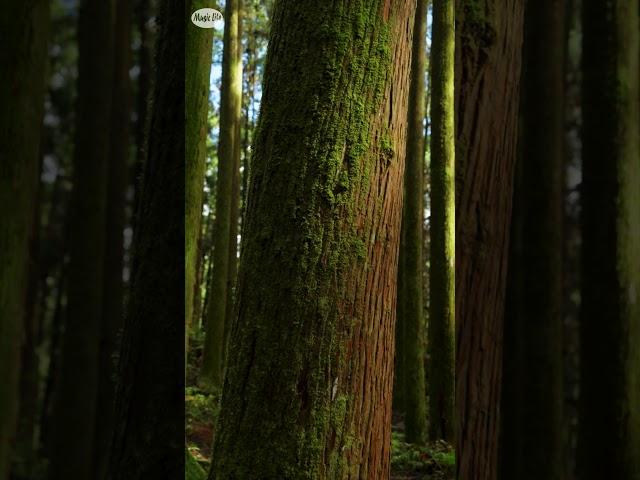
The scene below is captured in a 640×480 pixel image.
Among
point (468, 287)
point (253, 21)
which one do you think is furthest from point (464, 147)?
point (253, 21)

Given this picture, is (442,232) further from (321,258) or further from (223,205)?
(321,258)

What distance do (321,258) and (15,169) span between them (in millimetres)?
1451

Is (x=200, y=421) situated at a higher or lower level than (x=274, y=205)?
lower

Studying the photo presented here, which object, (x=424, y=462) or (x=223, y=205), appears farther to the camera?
(x=223, y=205)

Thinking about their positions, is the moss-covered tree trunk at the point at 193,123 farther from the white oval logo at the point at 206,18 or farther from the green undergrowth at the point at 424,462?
the green undergrowth at the point at 424,462

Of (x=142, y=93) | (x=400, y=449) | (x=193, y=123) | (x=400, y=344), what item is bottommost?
(x=400, y=449)

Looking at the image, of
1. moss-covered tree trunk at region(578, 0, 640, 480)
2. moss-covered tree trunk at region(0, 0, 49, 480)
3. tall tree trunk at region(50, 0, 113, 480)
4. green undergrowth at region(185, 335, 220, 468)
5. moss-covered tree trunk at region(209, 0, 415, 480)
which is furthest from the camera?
green undergrowth at region(185, 335, 220, 468)

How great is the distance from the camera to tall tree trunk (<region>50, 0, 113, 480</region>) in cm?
267

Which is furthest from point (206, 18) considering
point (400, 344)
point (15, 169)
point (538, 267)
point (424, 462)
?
point (400, 344)

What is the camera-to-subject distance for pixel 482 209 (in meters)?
2.53

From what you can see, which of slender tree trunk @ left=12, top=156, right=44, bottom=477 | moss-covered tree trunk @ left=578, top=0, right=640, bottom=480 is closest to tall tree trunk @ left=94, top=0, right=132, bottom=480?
slender tree trunk @ left=12, top=156, right=44, bottom=477

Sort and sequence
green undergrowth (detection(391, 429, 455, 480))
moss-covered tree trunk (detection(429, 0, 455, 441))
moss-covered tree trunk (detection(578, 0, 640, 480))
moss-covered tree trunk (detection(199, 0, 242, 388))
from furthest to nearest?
moss-covered tree trunk (detection(199, 0, 242, 388)) → moss-covered tree trunk (detection(429, 0, 455, 441)) → green undergrowth (detection(391, 429, 455, 480)) → moss-covered tree trunk (detection(578, 0, 640, 480))

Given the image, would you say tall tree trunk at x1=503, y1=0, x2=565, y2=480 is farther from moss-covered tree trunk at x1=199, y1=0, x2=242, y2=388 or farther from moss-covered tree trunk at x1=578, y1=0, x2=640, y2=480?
moss-covered tree trunk at x1=199, y1=0, x2=242, y2=388

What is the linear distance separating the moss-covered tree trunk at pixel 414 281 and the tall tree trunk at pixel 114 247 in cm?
534
